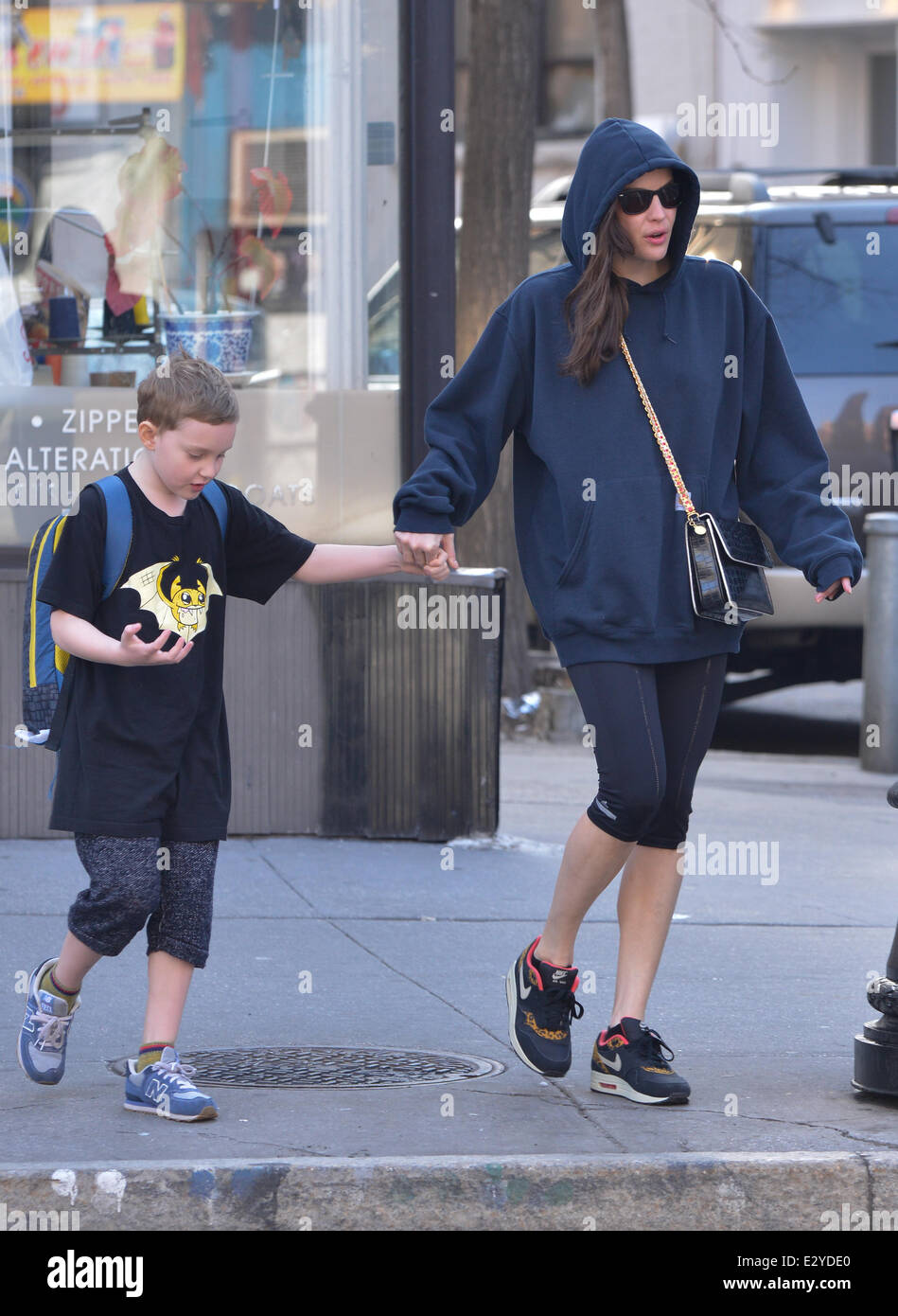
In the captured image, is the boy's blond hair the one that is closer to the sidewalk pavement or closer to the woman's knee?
the woman's knee

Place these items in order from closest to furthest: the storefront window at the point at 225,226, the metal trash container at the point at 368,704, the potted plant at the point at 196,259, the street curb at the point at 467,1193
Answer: the street curb at the point at 467,1193 → the metal trash container at the point at 368,704 → the storefront window at the point at 225,226 → the potted plant at the point at 196,259

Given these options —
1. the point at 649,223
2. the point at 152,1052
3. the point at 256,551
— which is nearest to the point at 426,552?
the point at 256,551

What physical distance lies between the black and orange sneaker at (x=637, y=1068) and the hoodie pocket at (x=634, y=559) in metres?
0.84

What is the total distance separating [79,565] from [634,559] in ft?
3.61

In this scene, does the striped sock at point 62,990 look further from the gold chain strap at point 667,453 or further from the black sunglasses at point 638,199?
the black sunglasses at point 638,199

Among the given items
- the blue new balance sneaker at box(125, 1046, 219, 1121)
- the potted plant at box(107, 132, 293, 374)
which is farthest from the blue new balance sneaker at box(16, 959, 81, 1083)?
the potted plant at box(107, 132, 293, 374)

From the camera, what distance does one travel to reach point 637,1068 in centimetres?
415

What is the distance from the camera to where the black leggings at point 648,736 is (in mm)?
4051

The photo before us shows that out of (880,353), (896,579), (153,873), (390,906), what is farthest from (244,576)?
(880,353)

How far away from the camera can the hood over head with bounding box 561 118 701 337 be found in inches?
161

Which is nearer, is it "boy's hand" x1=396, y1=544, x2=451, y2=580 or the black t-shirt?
the black t-shirt

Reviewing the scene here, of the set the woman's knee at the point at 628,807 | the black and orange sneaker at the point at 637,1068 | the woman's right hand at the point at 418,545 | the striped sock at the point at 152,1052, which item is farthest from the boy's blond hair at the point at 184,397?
the black and orange sneaker at the point at 637,1068

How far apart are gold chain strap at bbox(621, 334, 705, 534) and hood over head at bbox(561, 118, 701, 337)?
0.61ft

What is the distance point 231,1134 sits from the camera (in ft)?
12.8
